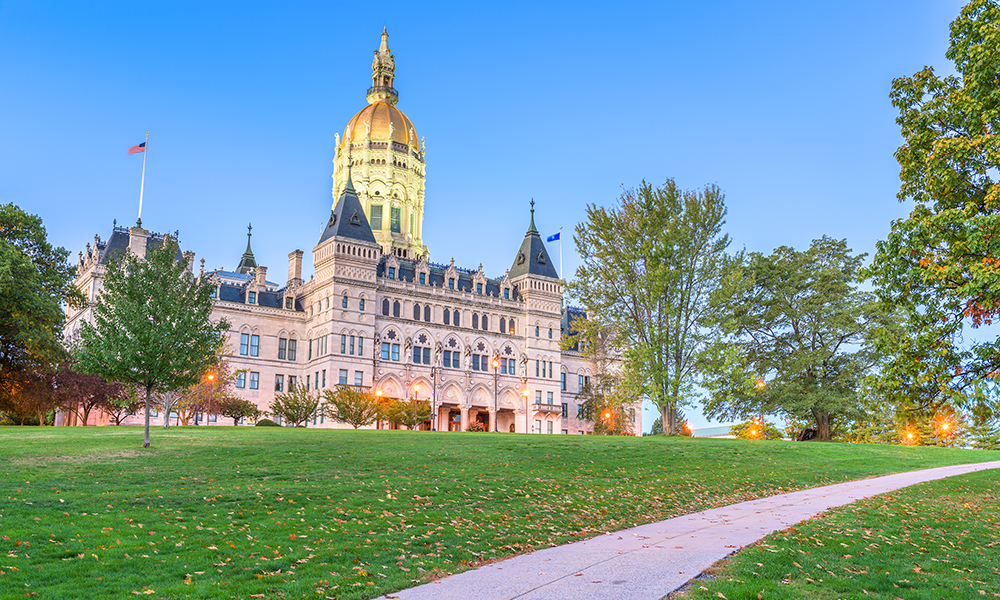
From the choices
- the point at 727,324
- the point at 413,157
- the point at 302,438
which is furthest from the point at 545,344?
the point at 302,438

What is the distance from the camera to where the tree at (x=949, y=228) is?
17.9 m

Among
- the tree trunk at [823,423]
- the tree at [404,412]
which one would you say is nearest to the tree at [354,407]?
the tree at [404,412]

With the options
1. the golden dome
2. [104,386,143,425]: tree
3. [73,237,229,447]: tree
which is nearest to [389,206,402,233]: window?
the golden dome

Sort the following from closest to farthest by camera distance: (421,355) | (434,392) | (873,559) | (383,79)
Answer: (873,559) < (434,392) < (421,355) < (383,79)

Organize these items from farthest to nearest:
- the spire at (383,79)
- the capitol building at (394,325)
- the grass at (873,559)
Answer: the spire at (383,79) < the capitol building at (394,325) < the grass at (873,559)

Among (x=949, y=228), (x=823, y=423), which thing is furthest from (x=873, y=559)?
(x=823, y=423)

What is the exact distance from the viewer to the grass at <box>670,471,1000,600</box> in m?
10.7

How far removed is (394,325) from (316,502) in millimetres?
60741

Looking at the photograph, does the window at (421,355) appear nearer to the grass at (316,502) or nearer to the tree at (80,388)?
the tree at (80,388)

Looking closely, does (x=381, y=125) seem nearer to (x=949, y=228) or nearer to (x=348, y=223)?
(x=348, y=223)

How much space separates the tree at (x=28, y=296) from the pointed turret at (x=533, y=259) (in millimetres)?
52278

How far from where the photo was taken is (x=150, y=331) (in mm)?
27938

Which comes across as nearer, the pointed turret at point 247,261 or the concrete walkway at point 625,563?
the concrete walkway at point 625,563

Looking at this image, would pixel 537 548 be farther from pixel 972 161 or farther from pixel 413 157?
pixel 413 157
